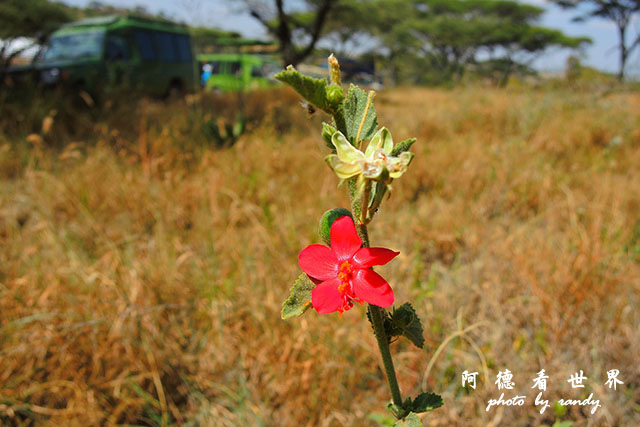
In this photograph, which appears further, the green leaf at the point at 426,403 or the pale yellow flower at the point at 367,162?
the green leaf at the point at 426,403

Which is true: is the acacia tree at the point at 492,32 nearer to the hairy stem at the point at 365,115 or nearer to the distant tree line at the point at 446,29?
the distant tree line at the point at 446,29

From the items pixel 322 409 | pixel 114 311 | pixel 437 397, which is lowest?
pixel 322 409

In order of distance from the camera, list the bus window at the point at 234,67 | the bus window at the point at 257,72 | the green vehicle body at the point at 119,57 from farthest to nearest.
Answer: the bus window at the point at 257,72
the bus window at the point at 234,67
the green vehicle body at the point at 119,57

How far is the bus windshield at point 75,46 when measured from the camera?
7.07 meters

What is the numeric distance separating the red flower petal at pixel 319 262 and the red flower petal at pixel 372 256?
0.09 ft

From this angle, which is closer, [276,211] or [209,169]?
[276,211]

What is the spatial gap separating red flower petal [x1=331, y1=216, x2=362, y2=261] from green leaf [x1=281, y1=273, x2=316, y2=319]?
50 mm

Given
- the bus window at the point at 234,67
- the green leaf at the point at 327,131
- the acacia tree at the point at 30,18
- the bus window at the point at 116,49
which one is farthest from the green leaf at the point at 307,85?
the bus window at the point at 234,67

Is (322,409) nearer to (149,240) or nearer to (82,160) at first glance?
(149,240)

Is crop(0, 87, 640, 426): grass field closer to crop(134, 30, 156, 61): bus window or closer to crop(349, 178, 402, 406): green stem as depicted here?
crop(349, 178, 402, 406): green stem

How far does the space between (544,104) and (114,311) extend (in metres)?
4.41

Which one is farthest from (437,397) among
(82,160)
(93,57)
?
(93,57)

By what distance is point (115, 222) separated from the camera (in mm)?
2324

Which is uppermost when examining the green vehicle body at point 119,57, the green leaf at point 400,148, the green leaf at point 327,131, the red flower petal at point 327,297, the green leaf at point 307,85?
the green leaf at point 307,85
